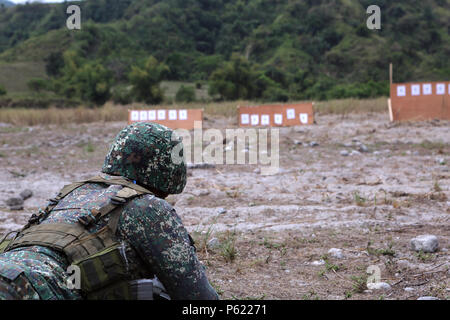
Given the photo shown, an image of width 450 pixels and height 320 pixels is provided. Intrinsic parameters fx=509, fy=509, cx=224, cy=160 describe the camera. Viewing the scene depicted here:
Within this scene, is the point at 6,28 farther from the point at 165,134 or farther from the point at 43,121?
the point at 165,134

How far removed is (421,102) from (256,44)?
125 feet

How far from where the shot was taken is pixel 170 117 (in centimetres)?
1236

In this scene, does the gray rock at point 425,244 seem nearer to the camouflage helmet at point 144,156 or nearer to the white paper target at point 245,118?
the camouflage helmet at point 144,156

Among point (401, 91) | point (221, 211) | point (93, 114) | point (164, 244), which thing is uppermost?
point (401, 91)

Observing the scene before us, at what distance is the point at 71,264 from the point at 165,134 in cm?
63

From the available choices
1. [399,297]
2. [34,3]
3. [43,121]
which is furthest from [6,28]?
[399,297]

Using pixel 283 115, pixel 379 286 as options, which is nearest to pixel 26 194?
pixel 379 286

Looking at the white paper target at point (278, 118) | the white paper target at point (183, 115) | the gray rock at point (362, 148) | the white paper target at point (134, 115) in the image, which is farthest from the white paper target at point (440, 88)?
the white paper target at point (134, 115)

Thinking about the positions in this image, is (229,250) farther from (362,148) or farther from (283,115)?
(283,115)

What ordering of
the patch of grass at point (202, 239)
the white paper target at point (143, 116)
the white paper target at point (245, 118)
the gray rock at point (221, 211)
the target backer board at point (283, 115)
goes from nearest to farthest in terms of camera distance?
1. the patch of grass at point (202, 239)
2. the gray rock at point (221, 211)
3. the white paper target at point (143, 116)
4. the target backer board at point (283, 115)
5. the white paper target at point (245, 118)

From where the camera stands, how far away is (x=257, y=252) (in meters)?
3.76

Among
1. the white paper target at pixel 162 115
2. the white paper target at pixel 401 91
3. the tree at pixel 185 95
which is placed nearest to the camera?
the white paper target at pixel 401 91

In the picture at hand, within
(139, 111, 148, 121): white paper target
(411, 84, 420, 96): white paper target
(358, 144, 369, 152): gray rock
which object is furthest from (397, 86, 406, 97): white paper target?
(139, 111, 148, 121): white paper target

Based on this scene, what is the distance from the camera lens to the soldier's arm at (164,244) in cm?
175
